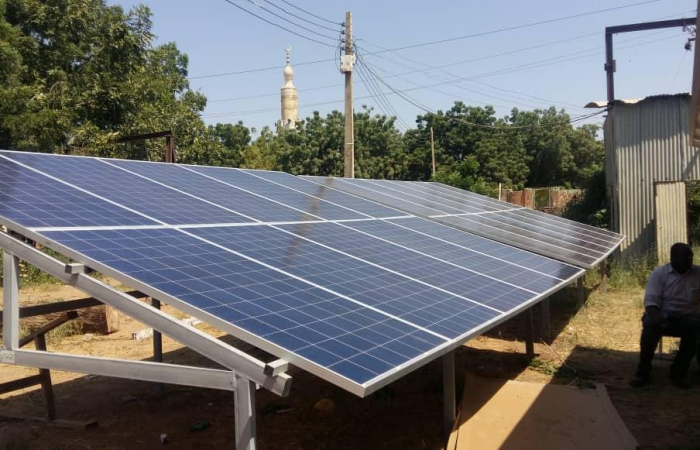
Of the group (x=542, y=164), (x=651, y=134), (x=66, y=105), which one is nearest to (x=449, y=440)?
(x=651, y=134)

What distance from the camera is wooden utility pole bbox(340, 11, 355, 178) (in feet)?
64.8

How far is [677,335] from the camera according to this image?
26.1 feet

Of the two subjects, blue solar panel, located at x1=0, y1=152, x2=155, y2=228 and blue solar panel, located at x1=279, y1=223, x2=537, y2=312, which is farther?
blue solar panel, located at x1=279, y1=223, x2=537, y2=312

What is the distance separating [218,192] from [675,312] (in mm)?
6352

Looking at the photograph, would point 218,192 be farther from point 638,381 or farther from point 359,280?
point 638,381

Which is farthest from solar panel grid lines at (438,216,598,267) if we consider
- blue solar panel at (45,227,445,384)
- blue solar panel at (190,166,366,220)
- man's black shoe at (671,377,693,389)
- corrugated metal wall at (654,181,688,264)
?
corrugated metal wall at (654,181,688,264)

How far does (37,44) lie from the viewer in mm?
19297

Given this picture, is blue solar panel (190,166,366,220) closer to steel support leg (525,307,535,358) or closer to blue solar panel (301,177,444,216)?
blue solar panel (301,177,444,216)

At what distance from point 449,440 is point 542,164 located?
4587 cm

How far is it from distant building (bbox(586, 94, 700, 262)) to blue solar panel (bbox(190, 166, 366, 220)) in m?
10.7

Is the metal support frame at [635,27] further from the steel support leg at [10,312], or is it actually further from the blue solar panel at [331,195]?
the steel support leg at [10,312]

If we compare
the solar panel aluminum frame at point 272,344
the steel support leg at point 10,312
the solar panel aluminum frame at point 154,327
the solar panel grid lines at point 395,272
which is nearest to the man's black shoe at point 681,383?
the solar panel grid lines at point 395,272

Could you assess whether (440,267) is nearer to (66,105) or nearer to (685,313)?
(685,313)

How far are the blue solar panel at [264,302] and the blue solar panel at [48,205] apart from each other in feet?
0.89
